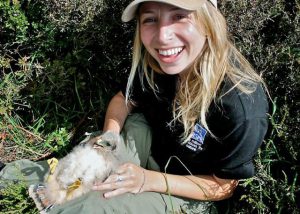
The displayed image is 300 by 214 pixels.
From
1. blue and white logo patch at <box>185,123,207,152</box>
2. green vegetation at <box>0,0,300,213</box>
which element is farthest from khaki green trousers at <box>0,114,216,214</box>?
blue and white logo patch at <box>185,123,207,152</box>

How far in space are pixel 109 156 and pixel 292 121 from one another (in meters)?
1.04

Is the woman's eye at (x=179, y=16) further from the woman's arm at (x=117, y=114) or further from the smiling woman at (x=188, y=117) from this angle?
the woman's arm at (x=117, y=114)

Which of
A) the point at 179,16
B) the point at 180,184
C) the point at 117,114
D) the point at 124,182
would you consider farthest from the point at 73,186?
the point at 179,16

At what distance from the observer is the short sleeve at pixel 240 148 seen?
178cm

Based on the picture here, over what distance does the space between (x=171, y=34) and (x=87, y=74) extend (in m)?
1.22

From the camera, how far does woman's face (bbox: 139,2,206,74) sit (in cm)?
181

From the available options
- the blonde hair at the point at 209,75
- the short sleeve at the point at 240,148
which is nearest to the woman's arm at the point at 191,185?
the short sleeve at the point at 240,148

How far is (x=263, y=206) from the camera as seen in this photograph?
7.00 ft

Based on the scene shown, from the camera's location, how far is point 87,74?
2934mm

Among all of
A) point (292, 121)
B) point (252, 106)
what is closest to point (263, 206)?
point (292, 121)

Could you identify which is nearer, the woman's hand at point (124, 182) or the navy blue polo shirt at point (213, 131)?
the navy blue polo shirt at point (213, 131)

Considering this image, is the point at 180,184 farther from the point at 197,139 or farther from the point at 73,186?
the point at 73,186

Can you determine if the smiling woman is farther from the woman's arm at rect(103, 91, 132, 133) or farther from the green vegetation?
the green vegetation

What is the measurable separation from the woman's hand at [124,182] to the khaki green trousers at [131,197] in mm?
26
